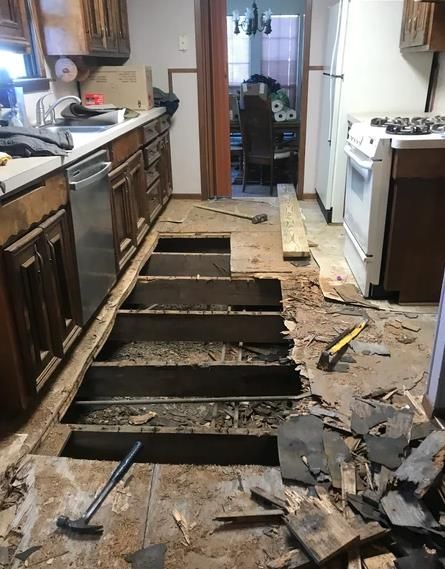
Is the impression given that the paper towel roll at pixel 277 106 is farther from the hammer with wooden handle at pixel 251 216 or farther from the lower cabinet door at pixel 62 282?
the lower cabinet door at pixel 62 282

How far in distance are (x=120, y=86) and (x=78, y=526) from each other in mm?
3393

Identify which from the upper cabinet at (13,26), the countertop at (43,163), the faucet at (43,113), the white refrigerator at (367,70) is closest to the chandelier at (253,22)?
the white refrigerator at (367,70)

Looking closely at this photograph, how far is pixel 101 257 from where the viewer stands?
267 cm

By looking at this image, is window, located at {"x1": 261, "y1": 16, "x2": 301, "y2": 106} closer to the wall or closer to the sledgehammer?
the wall

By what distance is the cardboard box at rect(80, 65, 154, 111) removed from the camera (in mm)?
3881

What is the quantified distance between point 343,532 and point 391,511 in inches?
6.2

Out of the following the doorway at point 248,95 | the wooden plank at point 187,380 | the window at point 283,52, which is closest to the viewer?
the wooden plank at point 187,380

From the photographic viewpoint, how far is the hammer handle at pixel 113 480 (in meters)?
1.46

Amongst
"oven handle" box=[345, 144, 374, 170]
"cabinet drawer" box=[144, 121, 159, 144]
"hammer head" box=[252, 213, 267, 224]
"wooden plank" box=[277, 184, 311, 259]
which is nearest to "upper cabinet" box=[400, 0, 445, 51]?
"oven handle" box=[345, 144, 374, 170]

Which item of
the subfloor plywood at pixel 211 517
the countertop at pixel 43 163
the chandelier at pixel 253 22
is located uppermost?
the chandelier at pixel 253 22

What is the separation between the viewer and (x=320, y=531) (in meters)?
1.33

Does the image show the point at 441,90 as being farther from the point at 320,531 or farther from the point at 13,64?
the point at 320,531

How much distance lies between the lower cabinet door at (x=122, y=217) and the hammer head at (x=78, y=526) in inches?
68.9

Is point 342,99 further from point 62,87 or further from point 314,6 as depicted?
point 62,87
